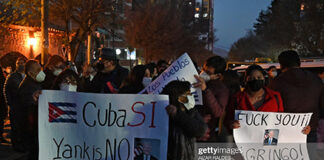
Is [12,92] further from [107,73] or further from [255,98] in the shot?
[255,98]

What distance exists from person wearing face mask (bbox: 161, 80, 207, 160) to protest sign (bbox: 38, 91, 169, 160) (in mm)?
79

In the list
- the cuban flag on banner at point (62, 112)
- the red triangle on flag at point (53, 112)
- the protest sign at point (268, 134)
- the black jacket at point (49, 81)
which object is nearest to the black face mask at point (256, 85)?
the protest sign at point (268, 134)

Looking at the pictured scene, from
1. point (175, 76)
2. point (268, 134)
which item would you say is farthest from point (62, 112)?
point (268, 134)

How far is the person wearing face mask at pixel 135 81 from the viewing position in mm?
4551

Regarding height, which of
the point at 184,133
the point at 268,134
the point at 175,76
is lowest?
the point at 268,134

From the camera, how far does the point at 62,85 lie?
4.19m

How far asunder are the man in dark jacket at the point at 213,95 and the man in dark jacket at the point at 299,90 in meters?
0.70

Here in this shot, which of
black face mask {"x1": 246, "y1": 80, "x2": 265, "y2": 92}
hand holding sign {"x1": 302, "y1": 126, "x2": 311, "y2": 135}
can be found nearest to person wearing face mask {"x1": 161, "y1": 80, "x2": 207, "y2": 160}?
black face mask {"x1": 246, "y1": 80, "x2": 265, "y2": 92}

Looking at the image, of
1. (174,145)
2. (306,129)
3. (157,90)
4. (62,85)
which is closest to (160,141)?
(174,145)

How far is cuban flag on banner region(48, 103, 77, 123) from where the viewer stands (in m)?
3.69

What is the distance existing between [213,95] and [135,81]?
41.2 inches

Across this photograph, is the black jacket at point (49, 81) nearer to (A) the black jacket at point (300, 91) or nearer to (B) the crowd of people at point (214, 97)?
(B) the crowd of people at point (214, 97)

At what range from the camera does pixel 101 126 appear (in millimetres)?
3627

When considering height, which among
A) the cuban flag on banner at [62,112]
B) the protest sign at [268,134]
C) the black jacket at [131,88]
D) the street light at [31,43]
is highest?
the street light at [31,43]
